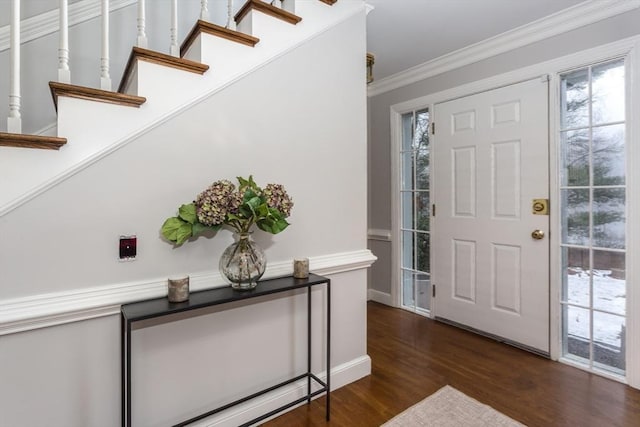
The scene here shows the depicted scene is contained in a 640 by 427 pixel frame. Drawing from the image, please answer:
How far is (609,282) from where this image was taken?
7.02 feet

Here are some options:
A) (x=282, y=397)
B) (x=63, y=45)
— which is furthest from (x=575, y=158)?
(x=63, y=45)

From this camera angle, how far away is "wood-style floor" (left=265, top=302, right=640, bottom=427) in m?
1.75

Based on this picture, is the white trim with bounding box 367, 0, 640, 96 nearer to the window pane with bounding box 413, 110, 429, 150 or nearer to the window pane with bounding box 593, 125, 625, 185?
the window pane with bounding box 413, 110, 429, 150

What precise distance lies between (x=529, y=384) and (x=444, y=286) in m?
1.08

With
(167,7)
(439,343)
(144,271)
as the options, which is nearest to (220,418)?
(144,271)

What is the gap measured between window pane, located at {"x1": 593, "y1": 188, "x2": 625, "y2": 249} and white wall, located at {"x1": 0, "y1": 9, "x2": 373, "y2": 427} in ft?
5.00

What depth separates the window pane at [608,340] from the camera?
2111 millimetres

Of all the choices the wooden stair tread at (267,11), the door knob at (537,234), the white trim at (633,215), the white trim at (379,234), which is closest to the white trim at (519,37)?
the white trim at (633,215)

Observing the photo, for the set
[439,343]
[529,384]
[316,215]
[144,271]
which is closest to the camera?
[144,271]

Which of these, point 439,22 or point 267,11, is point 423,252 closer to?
point 439,22

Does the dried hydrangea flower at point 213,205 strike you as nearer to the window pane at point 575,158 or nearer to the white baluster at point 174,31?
the white baluster at point 174,31

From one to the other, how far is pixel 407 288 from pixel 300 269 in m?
2.03

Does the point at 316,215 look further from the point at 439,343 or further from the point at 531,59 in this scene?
the point at 531,59

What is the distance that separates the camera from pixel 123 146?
1.32 meters
